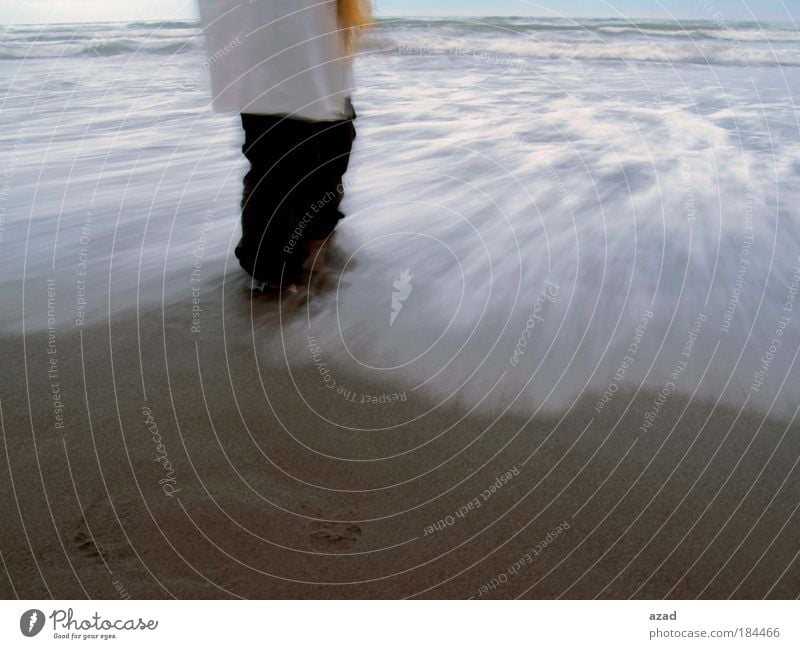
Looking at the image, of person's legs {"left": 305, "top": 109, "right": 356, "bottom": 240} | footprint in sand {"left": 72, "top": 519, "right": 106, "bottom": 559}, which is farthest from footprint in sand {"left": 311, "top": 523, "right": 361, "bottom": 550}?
person's legs {"left": 305, "top": 109, "right": 356, "bottom": 240}

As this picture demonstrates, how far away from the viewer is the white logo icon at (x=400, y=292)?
196 cm

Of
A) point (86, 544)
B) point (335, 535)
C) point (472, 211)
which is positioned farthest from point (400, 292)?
point (86, 544)

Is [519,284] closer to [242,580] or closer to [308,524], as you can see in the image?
[308,524]

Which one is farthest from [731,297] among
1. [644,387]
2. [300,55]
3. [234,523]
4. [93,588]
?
[93,588]

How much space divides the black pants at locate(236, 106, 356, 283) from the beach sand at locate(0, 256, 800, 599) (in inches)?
12.3

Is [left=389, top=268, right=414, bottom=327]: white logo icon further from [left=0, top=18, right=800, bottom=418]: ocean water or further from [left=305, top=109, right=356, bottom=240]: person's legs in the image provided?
[left=305, top=109, right=356, bottom=240]: person's legs

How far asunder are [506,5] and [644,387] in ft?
5.61

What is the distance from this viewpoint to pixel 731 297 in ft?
6.79

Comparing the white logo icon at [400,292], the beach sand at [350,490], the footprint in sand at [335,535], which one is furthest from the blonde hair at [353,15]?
the footprint in sand at [335,535]

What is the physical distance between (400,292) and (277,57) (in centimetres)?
62

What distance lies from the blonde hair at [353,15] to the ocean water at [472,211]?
0.31 meters

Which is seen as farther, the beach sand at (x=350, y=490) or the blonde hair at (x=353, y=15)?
the blonde hair at (x=353, y=15)

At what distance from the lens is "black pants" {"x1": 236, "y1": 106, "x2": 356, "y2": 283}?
1.90 metres
